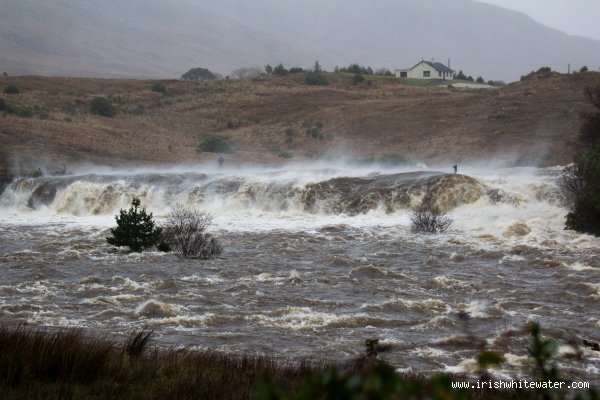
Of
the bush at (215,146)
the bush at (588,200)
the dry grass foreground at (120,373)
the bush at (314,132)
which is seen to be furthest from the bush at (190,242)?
the bush at (314,132)

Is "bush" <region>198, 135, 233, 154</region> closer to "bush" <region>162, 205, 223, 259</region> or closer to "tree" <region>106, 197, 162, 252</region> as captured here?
"bush" <region>162, 205, 223, 259</region>

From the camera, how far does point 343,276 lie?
17562 mm

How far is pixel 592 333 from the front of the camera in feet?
40.5

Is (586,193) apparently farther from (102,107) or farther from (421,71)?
(421,71)

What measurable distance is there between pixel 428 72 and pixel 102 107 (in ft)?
131

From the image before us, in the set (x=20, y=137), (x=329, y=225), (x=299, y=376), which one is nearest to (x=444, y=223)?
(x=329, y=225)

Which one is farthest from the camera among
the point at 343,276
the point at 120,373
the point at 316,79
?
the point at 316,79

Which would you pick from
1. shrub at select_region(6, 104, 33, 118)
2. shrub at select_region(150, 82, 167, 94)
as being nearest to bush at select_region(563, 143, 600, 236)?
shrub at select_region(6, 104, 33, 118)

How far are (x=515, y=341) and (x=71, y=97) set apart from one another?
62021mm

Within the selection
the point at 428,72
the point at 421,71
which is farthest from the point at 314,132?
Result: the point at 421,71

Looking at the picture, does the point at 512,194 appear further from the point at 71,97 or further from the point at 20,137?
the point at 71,97

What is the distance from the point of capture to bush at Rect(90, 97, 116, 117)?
64062 millimetres

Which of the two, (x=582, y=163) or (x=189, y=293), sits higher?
(x=582, y=163)

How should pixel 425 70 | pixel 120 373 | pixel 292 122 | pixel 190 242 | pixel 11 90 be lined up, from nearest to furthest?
pixel 120 373, pixel 190 242, pixel 292 122, pixel 11 90, pixel 425 70
